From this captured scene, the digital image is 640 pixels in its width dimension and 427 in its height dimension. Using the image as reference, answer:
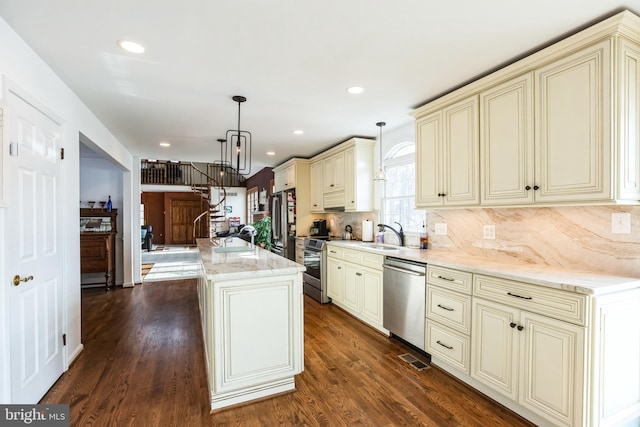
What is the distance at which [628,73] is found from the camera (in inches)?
70.5

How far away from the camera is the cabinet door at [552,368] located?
1.67 m

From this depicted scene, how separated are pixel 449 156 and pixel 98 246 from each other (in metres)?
5.66

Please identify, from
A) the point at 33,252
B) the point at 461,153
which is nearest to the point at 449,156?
the point at 461,153

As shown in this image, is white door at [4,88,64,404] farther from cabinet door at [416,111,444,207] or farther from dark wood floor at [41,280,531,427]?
cabinet door at [416,111,444,207]

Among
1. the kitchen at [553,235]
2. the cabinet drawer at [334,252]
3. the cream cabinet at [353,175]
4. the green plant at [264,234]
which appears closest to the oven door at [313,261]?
the cabinet drawer at [334,252]

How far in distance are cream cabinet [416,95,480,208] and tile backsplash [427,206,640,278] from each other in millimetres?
395

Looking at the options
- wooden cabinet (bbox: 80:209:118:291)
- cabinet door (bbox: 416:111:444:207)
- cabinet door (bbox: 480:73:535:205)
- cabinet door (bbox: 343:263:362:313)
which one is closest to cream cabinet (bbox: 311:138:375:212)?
cabinet door (bbox: 343:263:362:313)

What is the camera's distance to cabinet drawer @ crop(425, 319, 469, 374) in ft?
7.72

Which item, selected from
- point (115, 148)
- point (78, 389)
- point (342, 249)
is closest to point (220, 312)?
point (78, 389)

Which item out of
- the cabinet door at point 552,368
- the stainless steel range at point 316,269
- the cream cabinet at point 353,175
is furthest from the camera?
the stainless steel range at point 316,269

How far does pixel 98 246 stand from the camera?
5.27m

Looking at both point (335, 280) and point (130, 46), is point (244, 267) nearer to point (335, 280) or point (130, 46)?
point (130, 46)

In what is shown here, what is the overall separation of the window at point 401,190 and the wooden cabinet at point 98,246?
15.5ft

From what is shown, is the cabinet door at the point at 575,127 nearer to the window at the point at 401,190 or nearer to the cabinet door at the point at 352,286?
the window at the point at 401,190
